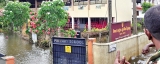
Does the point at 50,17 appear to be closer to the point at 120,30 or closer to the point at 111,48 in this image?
the point at 120,30

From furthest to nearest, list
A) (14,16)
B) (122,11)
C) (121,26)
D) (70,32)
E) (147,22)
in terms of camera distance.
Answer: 1. (122,11)
2. (14,16)
3. (70,32)
4. (121,26)
5. (147,22)

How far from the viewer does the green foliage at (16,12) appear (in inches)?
592

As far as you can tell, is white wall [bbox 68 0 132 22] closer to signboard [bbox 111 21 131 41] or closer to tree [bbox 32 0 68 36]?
tree [bbox 32 0 68 36]

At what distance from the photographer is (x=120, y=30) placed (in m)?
9.56

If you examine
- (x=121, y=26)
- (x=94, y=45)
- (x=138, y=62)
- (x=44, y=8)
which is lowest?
(x=138, y=62)

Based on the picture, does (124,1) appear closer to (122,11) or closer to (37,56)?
(122,11)

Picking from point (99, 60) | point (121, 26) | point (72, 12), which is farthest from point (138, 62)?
point (72, 12)

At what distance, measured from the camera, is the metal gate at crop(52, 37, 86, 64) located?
592 cm

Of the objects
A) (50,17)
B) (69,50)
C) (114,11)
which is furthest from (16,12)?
(69,50)

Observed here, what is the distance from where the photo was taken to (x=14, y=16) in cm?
1554

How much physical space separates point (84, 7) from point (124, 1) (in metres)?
3.99

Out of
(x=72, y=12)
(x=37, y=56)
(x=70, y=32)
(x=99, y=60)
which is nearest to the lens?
(x=99, y=60)

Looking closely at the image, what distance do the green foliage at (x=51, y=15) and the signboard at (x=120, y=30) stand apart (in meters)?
3.74

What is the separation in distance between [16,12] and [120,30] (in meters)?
8.53
